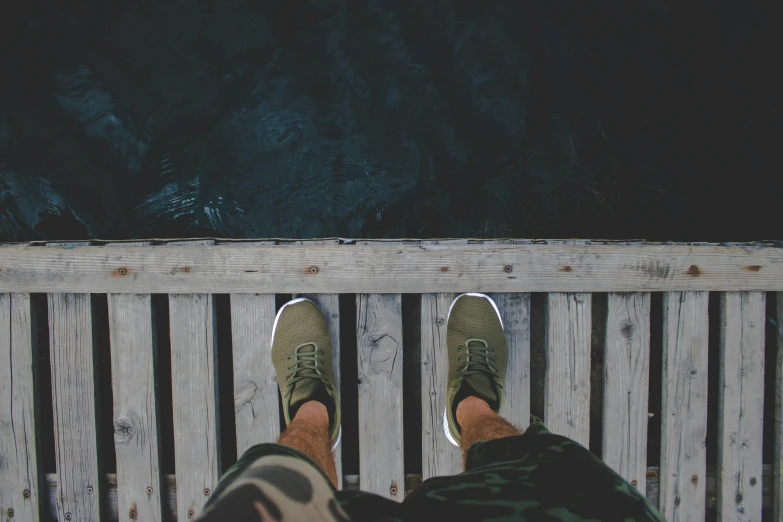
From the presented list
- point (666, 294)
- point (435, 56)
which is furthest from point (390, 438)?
point (435, 56)

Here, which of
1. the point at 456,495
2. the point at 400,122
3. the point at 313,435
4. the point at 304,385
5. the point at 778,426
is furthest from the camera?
the point at 400,122

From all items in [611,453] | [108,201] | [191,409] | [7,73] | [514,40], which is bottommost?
[611,453]

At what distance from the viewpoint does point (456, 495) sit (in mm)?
926

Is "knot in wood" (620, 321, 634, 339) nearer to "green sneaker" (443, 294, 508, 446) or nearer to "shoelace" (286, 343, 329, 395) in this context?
"green sneaker" (443, 294, 508, 446)

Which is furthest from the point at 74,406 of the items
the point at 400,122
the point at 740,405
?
the point at 740,405

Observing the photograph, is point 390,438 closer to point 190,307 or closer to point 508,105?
point 190,307

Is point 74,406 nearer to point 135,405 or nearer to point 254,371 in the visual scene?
point 135,405

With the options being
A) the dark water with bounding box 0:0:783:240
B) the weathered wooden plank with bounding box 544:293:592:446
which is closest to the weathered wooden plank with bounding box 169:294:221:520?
the dark water with bounding box 0:0:783:240

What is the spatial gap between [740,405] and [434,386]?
111 cm

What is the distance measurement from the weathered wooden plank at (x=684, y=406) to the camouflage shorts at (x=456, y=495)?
86cm

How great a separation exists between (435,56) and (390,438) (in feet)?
5.36

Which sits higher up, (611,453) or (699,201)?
(699,201)

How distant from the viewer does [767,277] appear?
1.67m

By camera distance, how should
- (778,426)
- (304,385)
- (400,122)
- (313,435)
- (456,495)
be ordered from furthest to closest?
(400,122) < (778,426) < (304,385) < (313,435) < (456,495)
